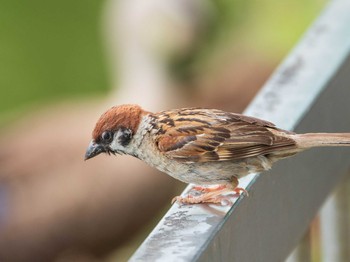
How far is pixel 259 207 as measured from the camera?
262 cm

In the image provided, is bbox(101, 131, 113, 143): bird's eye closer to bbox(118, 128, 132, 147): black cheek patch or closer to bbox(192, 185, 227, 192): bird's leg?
bbox(118, 128, 132, 147): black cheek patch

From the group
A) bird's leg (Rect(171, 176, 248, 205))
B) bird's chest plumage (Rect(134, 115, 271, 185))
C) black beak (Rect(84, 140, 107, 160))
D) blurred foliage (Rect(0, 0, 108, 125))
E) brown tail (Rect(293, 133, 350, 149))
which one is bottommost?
blurred foliage (Rect(0, 0, 108, 125))

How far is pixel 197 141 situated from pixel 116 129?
0.24 m

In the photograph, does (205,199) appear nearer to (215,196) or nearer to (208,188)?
(215,196)

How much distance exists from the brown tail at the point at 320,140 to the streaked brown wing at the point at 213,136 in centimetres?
8

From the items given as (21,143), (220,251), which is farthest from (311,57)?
(21,143)

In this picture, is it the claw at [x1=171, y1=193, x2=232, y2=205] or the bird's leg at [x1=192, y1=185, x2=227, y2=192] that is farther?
the bird's leg at [x1=192, y1=185, x2=227, y2=192]

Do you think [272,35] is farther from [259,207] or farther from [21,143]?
[259,207]

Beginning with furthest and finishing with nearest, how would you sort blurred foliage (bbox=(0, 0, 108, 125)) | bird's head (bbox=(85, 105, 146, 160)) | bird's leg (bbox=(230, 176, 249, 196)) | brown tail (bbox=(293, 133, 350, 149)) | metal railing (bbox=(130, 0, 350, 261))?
blurred foliage (bbox=(0, 0, 108, 125)) → bird's head (bbox=(85, 105, 146, 160)) → brown tail (bbox=(293, 133, 350, 149)) → bird's leg (bbox=(230, 176, 249, 196)) → metal railing (bbox=(130, 0, 350, 261))

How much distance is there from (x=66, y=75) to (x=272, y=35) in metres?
1.74

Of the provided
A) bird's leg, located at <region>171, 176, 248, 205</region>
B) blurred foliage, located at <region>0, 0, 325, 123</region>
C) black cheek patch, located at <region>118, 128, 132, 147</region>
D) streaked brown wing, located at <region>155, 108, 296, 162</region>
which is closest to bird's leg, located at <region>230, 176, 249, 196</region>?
bird's leg, located at <region>171, 176, 248, 205</region>

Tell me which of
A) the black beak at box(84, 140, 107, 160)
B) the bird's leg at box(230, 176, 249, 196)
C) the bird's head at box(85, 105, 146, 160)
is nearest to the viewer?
the bird's leg at box(230, 176, 249, 196)

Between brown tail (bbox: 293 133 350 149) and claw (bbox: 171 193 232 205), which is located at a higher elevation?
brown tail (bbox: 293 133 350 149)

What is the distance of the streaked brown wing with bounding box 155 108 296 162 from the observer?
10.1ft
